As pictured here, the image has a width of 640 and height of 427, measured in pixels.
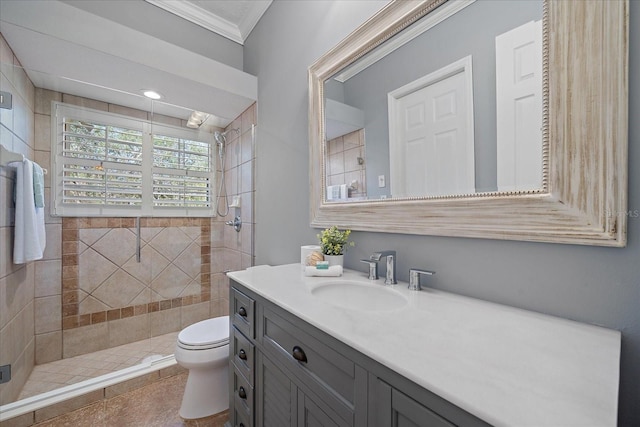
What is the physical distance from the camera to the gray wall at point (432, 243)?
65 centimetres

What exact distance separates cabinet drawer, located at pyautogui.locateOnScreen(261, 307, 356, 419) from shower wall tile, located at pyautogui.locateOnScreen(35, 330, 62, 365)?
2137mm

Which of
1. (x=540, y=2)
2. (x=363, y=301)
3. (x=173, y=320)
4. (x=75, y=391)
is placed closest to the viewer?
(x=540, y=2)

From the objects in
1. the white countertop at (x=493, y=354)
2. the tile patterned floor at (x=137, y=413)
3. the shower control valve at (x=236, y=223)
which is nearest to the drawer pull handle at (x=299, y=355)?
the white countertop at (x=493, y=354)

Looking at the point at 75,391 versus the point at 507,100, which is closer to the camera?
the point at 507,100

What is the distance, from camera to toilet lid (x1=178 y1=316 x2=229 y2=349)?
5.20 feet

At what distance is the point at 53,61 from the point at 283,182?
1.65 meters

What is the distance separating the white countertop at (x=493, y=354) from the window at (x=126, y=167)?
205 centimetres

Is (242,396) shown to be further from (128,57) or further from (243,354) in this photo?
(128,57)

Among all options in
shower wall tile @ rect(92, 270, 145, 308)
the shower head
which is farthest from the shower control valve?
shower wall tile @ rect(92, 270, 145, 308)

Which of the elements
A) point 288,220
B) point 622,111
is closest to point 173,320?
point 288,220

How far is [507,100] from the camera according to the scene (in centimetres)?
86

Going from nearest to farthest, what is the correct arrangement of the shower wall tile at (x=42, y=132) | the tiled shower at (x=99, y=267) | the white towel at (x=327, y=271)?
the white towel at (x=327, y=271) < the tiled shower at (x=99, y=267) < the shower wall tile at (x=42, y=132)

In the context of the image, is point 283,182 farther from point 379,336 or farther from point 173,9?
point 173,9

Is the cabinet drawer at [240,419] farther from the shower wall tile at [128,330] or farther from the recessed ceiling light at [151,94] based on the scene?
the recessed ceiling light at [151,94]
